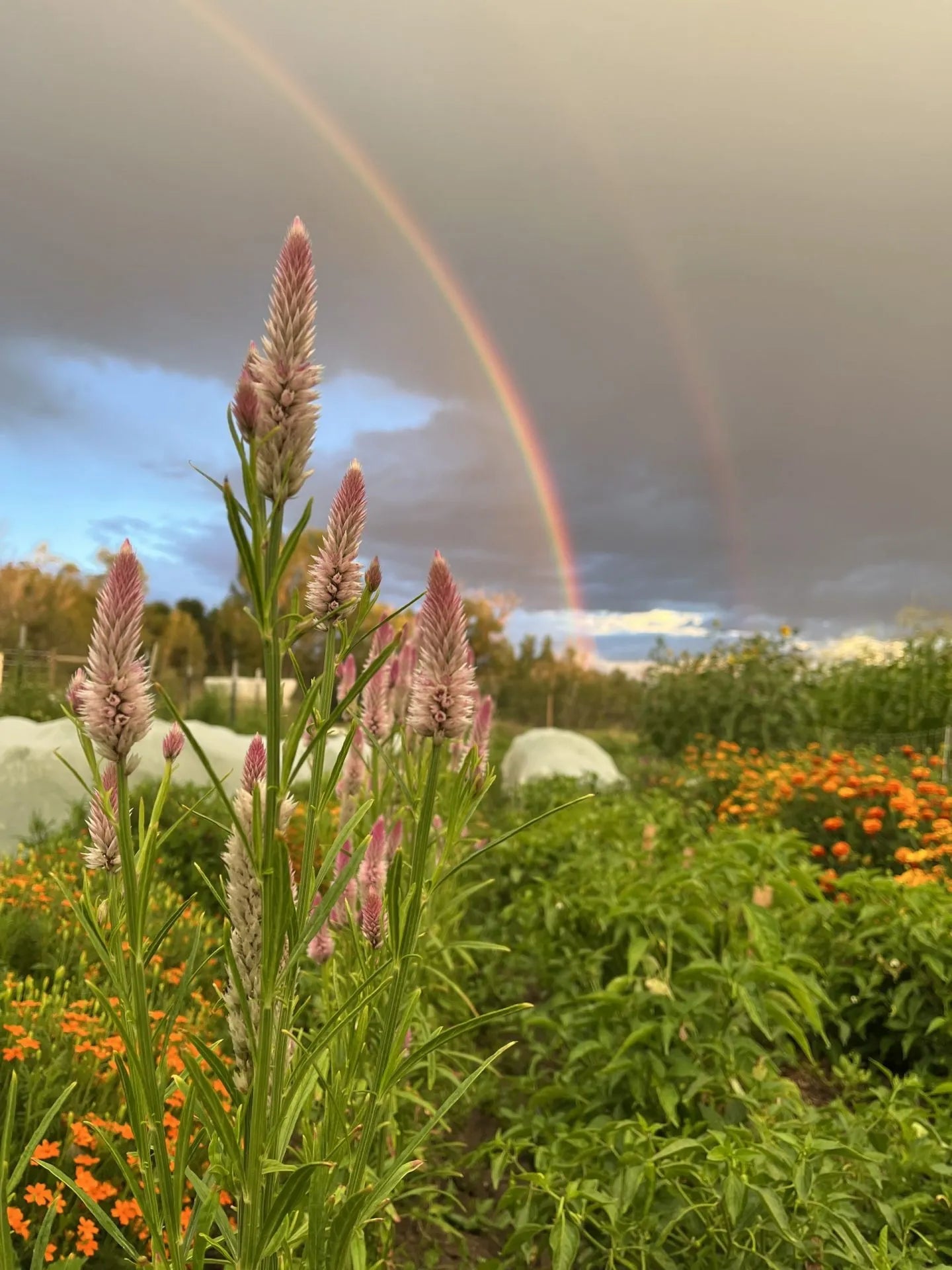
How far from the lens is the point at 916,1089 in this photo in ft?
9.26

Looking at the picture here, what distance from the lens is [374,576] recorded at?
1.32 m

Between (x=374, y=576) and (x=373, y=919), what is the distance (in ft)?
2.09

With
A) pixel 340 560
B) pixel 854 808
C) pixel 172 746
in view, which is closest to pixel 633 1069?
pixel 172 746

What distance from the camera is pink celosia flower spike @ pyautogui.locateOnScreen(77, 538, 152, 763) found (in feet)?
3.31

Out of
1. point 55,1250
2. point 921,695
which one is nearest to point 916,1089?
point 55,1250

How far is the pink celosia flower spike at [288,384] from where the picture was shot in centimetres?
99

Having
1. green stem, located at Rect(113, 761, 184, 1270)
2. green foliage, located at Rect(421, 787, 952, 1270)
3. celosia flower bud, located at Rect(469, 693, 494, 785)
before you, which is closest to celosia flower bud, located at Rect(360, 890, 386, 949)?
green stem, located at Rect(113, 761, 184, 1270)

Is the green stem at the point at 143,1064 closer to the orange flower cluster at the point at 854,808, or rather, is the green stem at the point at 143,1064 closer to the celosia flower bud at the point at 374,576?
the celosia flower bud at the point at 374,576

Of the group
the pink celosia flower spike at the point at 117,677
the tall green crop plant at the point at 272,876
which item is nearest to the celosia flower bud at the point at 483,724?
the tall green crop plant at the point at 272,876

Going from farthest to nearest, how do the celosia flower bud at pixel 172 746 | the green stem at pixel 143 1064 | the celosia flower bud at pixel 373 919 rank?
1. the celosia flower bud at pixel 373 919
2. the celosia flower bud at pixel 172 746
3. the green stem at pixel 143 1064

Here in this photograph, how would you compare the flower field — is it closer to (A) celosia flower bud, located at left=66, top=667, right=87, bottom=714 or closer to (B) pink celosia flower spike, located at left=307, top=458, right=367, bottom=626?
(A) celosia flower bud, located at left=66, top=667, right=87, bottom=714

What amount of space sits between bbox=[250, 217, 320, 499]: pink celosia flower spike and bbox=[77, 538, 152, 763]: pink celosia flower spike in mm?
212

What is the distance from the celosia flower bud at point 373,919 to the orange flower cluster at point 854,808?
3746 millimetres

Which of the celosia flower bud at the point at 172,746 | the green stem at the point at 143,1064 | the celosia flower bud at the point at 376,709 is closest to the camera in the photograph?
the green stem at the point at 143,1064
